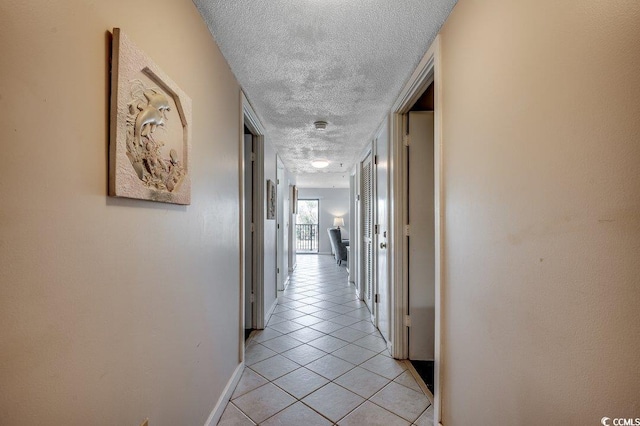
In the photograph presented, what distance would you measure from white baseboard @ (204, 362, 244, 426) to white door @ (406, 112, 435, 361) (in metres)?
1.41

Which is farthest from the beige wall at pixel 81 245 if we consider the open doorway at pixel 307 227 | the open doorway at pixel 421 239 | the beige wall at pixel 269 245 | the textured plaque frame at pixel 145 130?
the open doorway at pixel 307 227

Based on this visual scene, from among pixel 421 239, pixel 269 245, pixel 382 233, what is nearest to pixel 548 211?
pixel 421 239

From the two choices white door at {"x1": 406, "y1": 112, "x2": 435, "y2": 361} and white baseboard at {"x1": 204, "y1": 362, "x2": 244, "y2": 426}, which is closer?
white baseboard at {"x1": 204, "y1": 362, "x2": 244, "y2": 426}

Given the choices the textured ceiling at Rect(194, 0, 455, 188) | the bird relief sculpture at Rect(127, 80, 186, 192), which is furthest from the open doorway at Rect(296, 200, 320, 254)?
the bird relief sculpture at Rect(127, 80, 186, 192)

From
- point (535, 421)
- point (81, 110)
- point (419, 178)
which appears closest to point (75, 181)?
point (81, 110)

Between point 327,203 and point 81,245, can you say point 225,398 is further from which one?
point 327,203

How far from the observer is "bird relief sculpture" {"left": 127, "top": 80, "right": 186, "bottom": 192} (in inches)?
37.3

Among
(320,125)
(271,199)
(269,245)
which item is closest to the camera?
(320,125)

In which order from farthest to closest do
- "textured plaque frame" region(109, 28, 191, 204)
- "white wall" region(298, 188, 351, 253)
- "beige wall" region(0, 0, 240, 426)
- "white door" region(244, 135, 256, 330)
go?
1. "white wall" region(298, 188, 351, 253)
2. "white door" region(244, 135, 256, 330)
3. "textured plaque frame" region(109, 28, 191, 204)
4. "beige wall" region(0, 0, 240, 426)

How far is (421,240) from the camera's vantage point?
2.56 m

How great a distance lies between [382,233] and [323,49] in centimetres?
181

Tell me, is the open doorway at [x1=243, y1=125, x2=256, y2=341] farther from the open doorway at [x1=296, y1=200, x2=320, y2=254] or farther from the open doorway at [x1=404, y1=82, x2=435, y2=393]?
the open doorway at [x1=296, y1=200, x2=320, y2=254]

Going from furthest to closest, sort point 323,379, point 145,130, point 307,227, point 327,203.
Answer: point 307,227 < point 327,203 < point 323,379 < point 145,130
